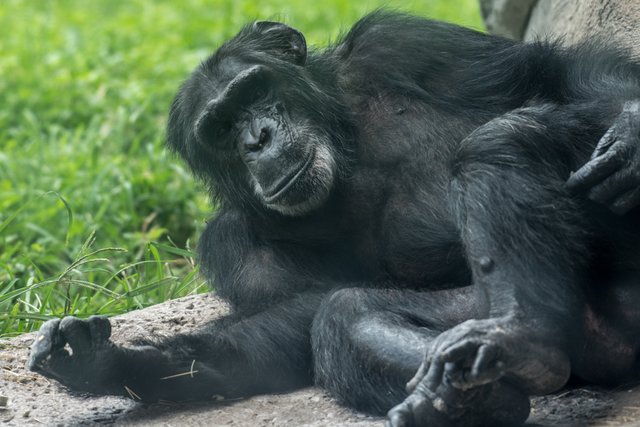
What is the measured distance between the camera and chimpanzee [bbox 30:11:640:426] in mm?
4191

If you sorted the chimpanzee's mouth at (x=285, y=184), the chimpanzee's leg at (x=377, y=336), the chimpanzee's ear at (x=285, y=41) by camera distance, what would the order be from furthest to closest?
the chimpanzee's ear at (x=285, y=41)
the chimpanzee's mouth at (x=285, y=184)
the chimpanzee's leg at (x=377, y=336)

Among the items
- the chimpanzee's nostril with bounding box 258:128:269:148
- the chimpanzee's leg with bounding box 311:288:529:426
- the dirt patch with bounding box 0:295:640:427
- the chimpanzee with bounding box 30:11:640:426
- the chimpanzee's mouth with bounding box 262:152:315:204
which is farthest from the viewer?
the chimpanzee's nostril with bounding box 258:128:269:148

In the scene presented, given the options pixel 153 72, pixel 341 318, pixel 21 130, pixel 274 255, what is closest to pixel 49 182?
pixel 21 130

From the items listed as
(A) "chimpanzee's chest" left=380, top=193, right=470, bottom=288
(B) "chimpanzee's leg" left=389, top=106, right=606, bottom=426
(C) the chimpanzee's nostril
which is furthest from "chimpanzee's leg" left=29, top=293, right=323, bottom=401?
(B) "chimpanzee's leg" left=389, top=106, right=606, bottom=426

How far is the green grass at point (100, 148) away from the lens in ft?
22.3

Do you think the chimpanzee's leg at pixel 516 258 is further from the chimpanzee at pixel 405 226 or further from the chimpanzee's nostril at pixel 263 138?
the chimpanzee's nostril at pixel 263 138

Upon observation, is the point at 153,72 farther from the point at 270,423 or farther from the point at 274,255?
the point at 270,423

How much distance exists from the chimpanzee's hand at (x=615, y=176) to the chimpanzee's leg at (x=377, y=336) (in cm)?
71

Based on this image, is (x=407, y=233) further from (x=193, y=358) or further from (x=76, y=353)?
(x=76, y=353)

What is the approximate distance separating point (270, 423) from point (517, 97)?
2.08 metres

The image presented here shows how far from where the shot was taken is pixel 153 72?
10.9m

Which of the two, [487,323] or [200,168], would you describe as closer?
[487,323]

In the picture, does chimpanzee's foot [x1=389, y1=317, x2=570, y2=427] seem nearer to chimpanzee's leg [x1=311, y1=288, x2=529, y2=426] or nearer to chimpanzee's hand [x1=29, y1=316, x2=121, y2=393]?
chimpanzee's leg [x1=311, y1=288, x2=529, y2=426]

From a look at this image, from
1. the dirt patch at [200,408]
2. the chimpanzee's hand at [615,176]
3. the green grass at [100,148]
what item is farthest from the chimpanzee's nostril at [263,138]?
the chimpanzee's hand at [615,176]
